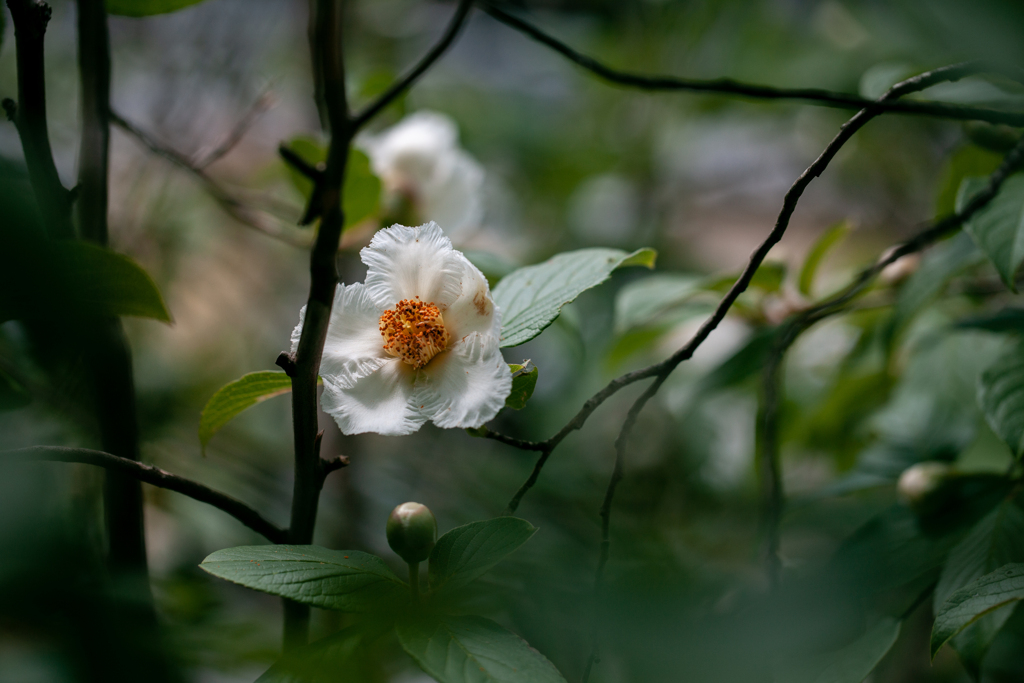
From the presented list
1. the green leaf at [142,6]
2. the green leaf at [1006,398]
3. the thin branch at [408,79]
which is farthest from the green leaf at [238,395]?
the green leaf at [1006,398]

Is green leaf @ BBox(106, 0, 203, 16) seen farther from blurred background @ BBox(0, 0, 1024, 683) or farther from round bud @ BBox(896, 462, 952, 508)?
round bud @ BBox(896, 462, 952, 508)

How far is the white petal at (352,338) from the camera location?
1.14 feet

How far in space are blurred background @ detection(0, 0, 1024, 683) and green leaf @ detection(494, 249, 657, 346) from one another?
4.5 inches

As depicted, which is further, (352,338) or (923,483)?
(923,483)

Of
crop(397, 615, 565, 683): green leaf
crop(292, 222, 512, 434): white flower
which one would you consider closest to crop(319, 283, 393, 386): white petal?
crop(292, 222, 512, 434): white flower

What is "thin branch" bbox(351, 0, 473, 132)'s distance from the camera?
0.31m

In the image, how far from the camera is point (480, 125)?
60.7 inches

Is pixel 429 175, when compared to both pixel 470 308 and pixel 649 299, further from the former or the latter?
pixel 470 308

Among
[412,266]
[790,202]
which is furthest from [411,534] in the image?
[790,202]

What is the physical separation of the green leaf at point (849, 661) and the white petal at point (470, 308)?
28 centimetres

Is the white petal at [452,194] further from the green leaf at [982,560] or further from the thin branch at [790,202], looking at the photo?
the green leaf at [982,560]

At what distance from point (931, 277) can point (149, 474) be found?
0.59m

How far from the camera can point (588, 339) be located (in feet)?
4.09

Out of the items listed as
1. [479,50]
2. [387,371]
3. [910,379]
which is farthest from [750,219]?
[387,371]
